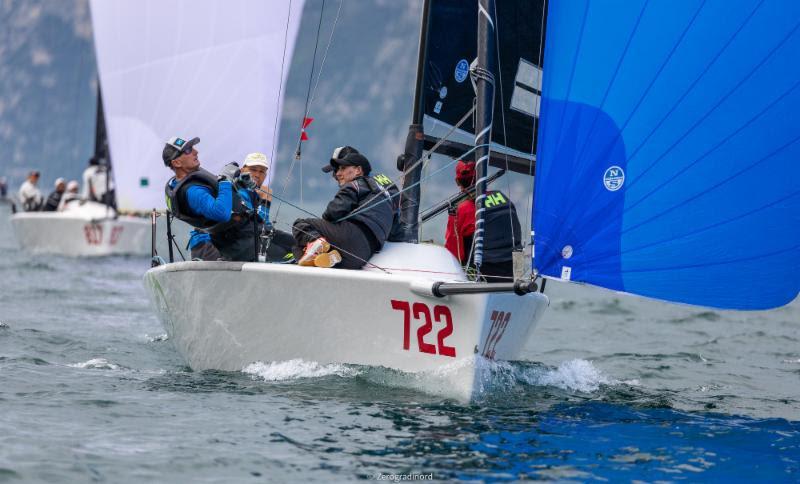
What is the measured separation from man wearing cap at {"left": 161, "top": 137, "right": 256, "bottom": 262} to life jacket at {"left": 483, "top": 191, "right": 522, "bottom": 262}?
1.37 meters

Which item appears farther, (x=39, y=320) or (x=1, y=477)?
(x=39, y=320)

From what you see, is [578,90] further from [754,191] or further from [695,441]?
[695,441]

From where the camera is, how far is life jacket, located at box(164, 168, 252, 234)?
5.99m

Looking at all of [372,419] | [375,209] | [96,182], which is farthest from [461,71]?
[96,182]

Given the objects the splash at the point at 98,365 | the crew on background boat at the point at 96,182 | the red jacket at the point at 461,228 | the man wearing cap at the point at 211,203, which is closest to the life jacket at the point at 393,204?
the red jacket at the point at 461,228

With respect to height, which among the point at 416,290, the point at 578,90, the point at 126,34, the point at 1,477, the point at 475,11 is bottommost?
the point at 1,477

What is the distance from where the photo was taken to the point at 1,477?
3938mm

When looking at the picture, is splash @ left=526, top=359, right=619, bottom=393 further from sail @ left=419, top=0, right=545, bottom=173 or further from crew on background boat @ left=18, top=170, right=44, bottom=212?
crew on background boat @ left=18, top=170, right=44, bottom=212

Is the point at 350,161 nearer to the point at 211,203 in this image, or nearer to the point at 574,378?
the point at 211,203

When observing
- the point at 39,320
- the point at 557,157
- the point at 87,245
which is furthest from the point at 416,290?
the point at 87,245

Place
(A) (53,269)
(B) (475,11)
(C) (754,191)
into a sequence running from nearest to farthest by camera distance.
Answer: (C) (754,191) < (B) (475,11) < (A) (53,269)

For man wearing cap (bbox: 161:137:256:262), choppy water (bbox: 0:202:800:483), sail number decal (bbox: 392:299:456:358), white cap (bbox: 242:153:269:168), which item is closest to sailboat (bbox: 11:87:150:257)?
choppy water (bbox: 0:202:800:483)

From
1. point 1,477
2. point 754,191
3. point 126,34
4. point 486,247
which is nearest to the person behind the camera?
point 1,477

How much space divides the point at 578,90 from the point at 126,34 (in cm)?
1013
